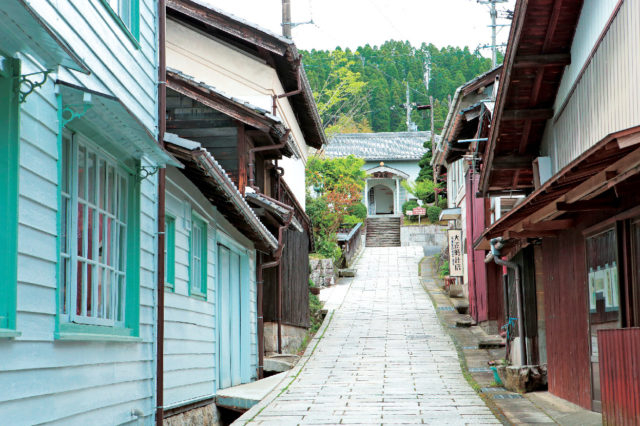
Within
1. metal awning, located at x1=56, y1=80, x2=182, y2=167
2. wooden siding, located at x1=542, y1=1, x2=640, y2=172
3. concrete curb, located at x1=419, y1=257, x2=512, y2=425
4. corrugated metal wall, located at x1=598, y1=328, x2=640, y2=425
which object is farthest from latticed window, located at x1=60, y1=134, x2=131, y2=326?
concrete curb, located at x1=419, y1=257, x2=512, y2=425

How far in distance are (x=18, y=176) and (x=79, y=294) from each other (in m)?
1.75

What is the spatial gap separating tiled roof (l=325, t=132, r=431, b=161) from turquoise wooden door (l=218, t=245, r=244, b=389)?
4232cm

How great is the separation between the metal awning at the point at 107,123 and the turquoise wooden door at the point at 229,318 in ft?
19.9

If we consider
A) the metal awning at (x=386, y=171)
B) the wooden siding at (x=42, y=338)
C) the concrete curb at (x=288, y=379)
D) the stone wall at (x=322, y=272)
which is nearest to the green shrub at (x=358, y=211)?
the metal awning at (x=386, y=171)

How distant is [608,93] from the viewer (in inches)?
357

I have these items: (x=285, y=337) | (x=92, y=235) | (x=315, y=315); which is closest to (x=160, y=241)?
(x=92, y=235)

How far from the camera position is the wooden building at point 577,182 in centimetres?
728

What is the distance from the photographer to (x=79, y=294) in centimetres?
684

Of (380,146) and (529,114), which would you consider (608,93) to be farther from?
(380,146)

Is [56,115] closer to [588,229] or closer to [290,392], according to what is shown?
[588,229]

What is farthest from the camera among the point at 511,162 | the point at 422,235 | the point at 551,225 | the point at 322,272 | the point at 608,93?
the point at 422,235

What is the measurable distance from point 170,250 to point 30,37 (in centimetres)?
586

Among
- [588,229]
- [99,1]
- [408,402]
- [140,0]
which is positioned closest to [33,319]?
[99,1]

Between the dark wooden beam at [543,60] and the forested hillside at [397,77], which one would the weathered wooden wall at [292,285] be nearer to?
the dark wooden beam at [543,60]
